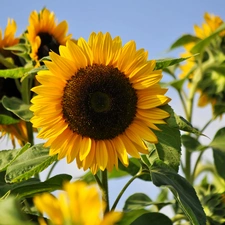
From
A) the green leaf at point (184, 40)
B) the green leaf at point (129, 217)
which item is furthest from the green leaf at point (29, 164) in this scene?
the green leaf at point (184, 40)

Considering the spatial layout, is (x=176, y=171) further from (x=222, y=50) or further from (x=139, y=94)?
(x=222, y=50)

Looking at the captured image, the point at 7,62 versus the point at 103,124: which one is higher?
the point at 7,62

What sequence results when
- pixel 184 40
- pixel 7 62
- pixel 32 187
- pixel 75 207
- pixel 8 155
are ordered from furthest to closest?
1. pixel 184 40
2. pixel 7 62
3. pixel 8 155
4. pixel 32 187
5. pixel 75 207

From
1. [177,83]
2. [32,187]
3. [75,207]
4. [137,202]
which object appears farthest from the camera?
[177,83]

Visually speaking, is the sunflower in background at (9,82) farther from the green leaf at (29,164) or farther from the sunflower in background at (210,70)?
the sunflower in background at (210,70)

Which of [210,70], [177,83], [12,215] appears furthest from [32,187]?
[210,70]

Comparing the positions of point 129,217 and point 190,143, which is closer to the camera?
point 129,217

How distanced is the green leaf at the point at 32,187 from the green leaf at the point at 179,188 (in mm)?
157

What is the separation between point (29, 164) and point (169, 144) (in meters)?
0.24

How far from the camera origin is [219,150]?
4.37 ft

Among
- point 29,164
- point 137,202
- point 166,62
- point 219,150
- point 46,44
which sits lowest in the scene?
point 137,202

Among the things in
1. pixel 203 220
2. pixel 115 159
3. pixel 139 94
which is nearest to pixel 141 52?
pixel 139 94

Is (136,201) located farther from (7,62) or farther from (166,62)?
(166,62)

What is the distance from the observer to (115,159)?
0.87 m
